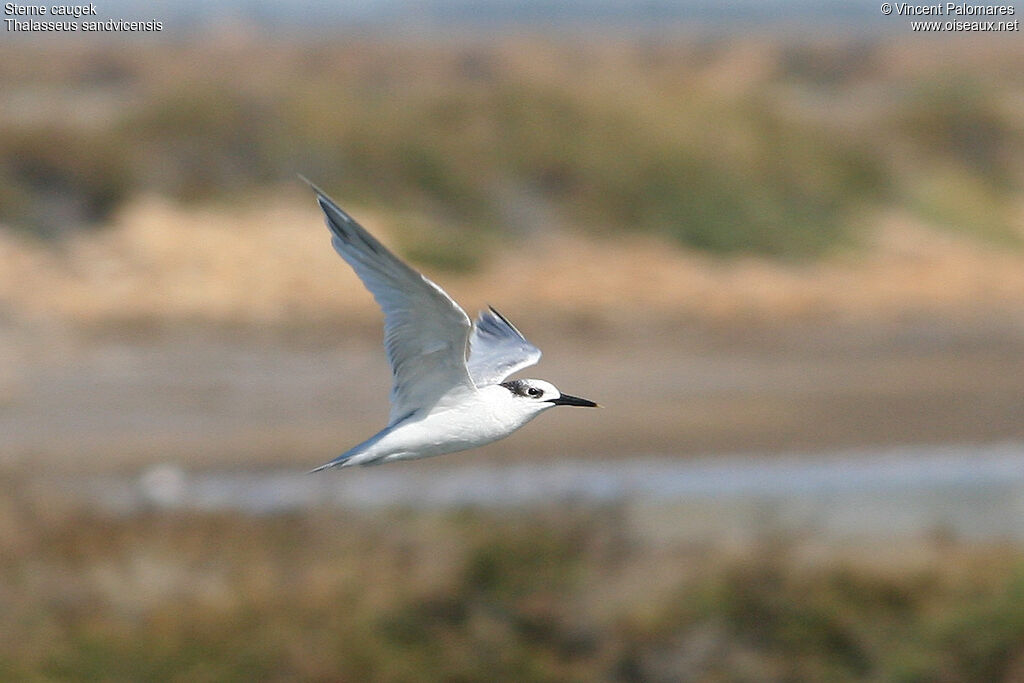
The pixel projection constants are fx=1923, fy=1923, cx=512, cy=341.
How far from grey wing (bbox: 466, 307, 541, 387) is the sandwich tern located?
0.60 meters

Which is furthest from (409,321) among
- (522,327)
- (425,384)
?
(522,327)

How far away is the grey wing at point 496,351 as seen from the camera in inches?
368

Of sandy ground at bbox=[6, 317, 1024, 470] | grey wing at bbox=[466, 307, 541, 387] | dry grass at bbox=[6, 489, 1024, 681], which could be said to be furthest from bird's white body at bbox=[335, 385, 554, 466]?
sandy ground at bbox=[6, 317, 1024, 470]

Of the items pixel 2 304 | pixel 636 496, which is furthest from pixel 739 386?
pixel 636 496

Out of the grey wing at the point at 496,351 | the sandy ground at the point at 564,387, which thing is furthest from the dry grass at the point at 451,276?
the grey wing at the point at 496,351

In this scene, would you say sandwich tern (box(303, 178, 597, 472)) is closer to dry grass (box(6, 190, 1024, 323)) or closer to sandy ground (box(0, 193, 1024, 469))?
sandy ground (box(0, 193, 1024, 469))

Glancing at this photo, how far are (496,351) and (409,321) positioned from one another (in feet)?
5.60

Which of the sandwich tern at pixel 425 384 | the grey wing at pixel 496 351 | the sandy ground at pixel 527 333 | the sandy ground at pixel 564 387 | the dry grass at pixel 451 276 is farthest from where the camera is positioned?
the dry grass at pixel 451 276

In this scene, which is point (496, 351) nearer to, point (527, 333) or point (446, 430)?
point (446, 430)

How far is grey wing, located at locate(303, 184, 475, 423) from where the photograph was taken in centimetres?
753

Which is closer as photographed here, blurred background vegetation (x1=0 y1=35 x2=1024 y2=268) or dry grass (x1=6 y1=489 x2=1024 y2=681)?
dry grass (x1=6 y1=489 x2=1024 y2=681)

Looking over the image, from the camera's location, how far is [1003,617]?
48.6 ft

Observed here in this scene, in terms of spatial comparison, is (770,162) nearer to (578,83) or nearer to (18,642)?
(578,83)

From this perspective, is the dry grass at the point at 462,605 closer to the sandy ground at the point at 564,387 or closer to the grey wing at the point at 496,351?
the grey wing at the point at 496,351
